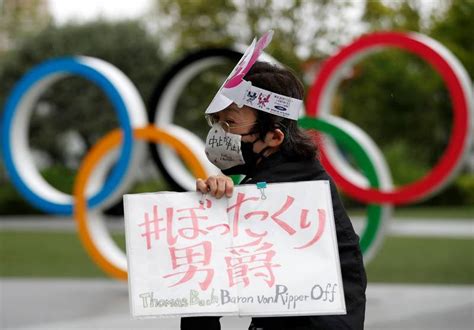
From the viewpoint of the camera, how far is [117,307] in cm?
972

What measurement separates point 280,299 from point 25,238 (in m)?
17.5

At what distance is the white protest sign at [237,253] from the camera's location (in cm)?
288

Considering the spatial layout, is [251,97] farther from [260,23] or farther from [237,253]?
[260,23]

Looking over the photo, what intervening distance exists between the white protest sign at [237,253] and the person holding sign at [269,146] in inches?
2.9

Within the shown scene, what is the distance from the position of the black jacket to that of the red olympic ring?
6623mm

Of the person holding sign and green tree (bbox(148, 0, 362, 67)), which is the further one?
green tree (bbox(148, 0, 362, 67))

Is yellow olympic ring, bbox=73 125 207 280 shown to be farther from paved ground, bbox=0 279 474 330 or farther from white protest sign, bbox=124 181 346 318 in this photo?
white protest sign, bbox=124 181 346 318

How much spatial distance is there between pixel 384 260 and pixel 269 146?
1204 cm

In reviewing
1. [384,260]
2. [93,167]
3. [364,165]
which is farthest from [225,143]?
[384,260]

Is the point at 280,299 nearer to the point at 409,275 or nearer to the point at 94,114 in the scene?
the point at 409,275

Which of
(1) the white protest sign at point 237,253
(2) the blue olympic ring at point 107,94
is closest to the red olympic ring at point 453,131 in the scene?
(2) the blue olympic ring at point 107,94

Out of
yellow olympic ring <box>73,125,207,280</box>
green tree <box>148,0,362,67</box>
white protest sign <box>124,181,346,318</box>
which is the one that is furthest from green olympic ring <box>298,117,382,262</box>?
green tree <box>148,0,362,67</box>

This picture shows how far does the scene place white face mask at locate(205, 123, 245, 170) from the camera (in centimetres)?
298

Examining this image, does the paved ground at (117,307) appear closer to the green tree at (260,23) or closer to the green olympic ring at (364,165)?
the green olympic ring at (364,165)
